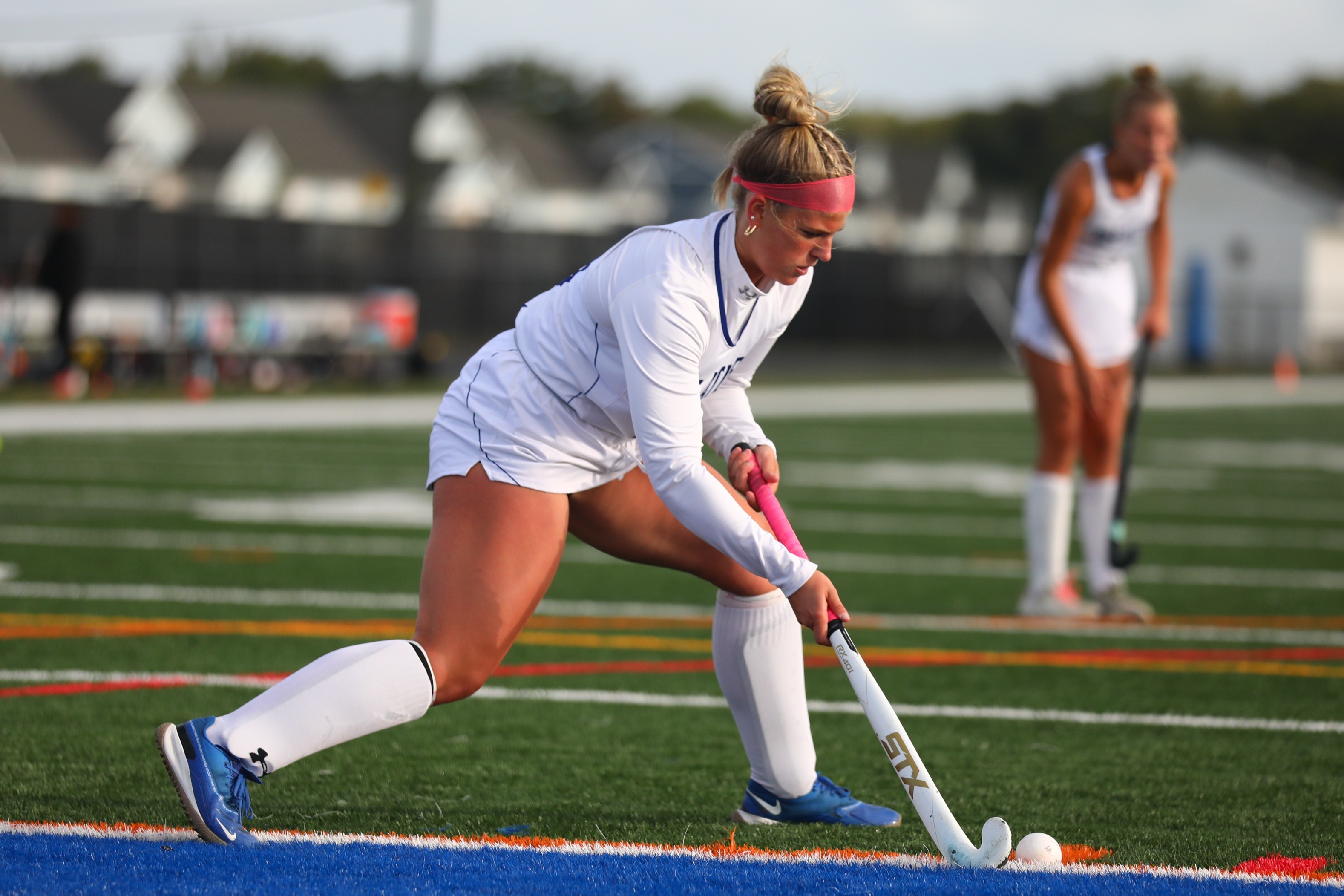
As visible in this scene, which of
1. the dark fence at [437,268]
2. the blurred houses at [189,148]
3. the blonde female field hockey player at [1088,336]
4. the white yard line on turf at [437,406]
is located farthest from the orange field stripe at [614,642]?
the blurred houses at [189,148]

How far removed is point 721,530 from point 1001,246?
306 feet

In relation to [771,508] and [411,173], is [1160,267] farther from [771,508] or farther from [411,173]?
[411,173]

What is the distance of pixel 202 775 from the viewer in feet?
11.5

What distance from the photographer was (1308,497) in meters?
13.2

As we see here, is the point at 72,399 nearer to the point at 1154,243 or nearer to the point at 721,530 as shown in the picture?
the point at 1154,243

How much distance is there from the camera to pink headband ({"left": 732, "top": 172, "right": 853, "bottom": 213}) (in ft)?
11.9

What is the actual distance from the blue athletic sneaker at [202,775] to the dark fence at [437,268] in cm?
2117

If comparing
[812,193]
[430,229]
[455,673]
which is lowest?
[430,229]

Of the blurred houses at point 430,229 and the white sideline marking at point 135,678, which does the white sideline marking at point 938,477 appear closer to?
the white sideline marking at point 135,678

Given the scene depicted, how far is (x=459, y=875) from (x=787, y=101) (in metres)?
1.85

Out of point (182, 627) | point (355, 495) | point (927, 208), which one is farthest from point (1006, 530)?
point (927, 208)

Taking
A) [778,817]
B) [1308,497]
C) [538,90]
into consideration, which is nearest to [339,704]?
[778,817]

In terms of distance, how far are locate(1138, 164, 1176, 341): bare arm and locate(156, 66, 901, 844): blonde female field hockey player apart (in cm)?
417

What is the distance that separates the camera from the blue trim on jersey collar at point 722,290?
12.3ft
